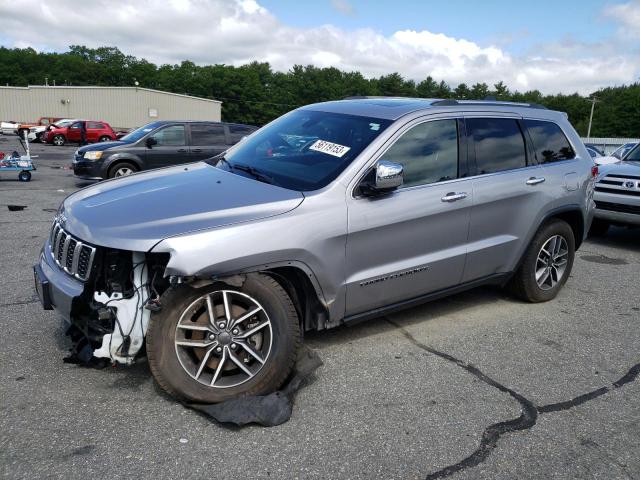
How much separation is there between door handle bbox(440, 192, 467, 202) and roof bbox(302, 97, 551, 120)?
68 centimetres

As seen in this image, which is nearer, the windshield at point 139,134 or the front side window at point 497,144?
the front side window at point 497,144

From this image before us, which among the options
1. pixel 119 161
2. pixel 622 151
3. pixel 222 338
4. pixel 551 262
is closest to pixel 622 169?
pixel 551 262

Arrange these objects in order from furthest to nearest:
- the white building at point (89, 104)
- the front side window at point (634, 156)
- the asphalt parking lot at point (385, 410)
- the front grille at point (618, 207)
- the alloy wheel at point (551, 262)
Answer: the white building at point (89, 104), the front side window at point (634, 156), the front grille at point (618, 207), the alloy wheel at point (551, 262), the asphalt parking lot at point (385, 410)

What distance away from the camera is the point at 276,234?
3203mm

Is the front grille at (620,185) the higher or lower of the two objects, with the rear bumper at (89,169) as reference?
higher

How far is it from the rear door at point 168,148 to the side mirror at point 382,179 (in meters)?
9.48

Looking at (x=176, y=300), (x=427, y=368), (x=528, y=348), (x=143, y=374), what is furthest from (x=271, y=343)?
(x=528, y=348)

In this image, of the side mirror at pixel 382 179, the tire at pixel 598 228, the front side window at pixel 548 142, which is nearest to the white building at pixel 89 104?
the tire at pixel 598 228

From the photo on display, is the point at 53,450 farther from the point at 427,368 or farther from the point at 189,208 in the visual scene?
the point at 427,368

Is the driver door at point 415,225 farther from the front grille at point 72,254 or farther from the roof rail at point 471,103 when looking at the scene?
the front grille at point 72,254

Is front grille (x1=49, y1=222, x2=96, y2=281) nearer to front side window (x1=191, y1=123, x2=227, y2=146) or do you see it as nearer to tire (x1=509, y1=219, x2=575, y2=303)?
tire (x1=509, y1=219, x2=575, y2=303)

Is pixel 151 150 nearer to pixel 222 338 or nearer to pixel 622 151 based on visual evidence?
pixel 222 338

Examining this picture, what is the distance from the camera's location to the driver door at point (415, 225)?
3.62m

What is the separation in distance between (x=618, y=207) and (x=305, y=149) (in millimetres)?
5786
